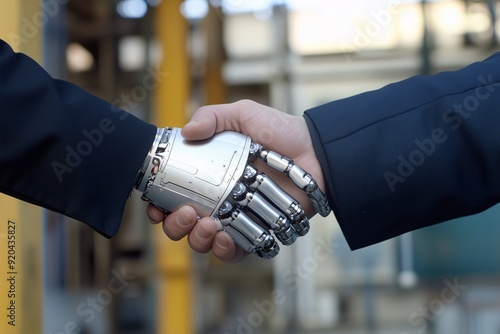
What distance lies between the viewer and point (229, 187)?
1507mm

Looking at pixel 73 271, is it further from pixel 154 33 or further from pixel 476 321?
pixel 476 321

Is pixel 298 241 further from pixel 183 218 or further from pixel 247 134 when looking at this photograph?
pixel 183 218

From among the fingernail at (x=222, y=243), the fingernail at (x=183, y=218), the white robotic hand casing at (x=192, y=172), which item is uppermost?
the white robotic hand casing at (x=192, y=172)

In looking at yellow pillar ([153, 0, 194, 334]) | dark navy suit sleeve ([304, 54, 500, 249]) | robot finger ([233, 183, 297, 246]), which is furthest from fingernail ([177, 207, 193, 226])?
yellow pillar ([153, 0, 194, 334])

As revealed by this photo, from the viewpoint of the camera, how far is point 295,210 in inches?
60.1

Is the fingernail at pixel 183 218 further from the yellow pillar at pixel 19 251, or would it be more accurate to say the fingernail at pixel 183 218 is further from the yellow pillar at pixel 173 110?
the yellow pillar at pixel 173 110

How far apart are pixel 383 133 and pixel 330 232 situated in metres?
3.73

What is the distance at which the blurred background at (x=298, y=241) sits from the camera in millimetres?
5098

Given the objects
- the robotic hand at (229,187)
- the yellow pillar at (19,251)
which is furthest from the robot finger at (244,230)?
the yellow pillar at (19,251)

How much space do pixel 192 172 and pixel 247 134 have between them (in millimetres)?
209

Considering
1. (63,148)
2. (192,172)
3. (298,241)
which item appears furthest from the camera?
(298,241)

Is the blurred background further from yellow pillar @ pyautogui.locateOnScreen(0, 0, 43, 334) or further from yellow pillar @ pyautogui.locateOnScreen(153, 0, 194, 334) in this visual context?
yellow pillar @ pyautogui.locateOnScreen(0, 0, 43, 334)

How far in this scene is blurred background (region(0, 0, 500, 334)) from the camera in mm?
5098

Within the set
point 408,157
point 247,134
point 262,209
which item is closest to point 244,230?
point 262,209
